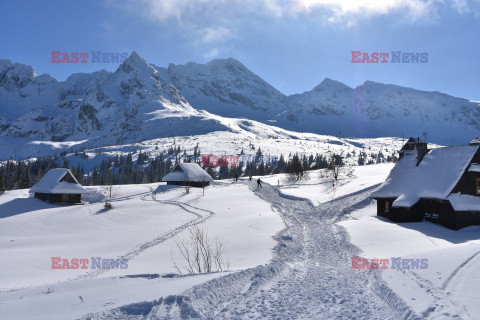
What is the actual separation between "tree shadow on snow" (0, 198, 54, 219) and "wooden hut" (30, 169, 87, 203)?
1599 mm

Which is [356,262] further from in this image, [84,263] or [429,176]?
[429,176]

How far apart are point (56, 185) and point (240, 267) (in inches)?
1569

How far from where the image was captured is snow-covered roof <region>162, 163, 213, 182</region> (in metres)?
58.1

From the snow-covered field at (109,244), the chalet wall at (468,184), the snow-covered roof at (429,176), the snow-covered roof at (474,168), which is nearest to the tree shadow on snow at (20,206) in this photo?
the snow-covered field at (109,244)

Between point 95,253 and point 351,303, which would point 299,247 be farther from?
point 95,253

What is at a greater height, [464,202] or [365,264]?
[464,202]

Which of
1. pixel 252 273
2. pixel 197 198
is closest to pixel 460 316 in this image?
pixel 252 273

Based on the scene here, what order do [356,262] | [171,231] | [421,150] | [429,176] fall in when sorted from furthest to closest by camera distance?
1. [421,150]
2. [429,176]
3. [171,231]
4. [356,262]

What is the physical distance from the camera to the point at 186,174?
58.5 metres

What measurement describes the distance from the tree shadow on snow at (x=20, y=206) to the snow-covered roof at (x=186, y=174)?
891 inches

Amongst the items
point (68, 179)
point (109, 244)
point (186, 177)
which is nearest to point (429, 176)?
point (109, 244)

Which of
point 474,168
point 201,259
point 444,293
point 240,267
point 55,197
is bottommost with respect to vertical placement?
point 55,197

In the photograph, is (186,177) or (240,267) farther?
(186,177)

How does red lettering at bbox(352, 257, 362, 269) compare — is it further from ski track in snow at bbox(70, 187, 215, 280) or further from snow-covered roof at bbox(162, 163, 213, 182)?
snow-covered roof at bbox(162, 163, 213, 182)
